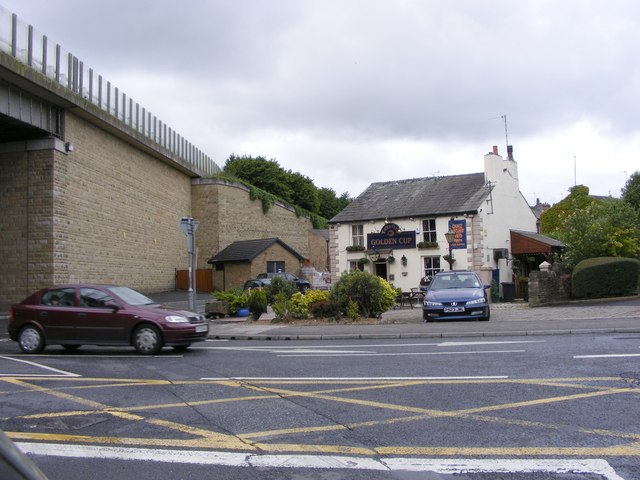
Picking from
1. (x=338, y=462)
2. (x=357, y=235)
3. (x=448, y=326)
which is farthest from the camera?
(x=357, y=235)

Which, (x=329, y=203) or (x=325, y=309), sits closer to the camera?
(x=325, y=309)

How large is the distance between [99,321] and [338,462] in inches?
344

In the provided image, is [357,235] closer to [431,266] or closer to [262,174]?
[431,266]

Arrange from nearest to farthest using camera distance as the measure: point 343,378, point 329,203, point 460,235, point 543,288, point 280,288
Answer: point 343,378 < point 280,288 < point 543,288 < point 460,235 < point 329,203

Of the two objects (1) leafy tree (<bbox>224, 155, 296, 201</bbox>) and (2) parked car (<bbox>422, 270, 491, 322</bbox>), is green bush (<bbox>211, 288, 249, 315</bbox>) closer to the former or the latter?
(2) parked car (<bbox>422, 270, 491, 322</bbox>)

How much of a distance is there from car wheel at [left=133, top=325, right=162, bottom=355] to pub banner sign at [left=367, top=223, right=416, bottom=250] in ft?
73.0

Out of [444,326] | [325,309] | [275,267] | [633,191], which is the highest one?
[633,191]

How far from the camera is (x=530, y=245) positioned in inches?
1293

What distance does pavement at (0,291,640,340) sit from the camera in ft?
44.5

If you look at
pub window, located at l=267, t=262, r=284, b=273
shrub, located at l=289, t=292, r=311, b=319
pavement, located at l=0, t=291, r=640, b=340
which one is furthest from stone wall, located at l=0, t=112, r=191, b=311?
shrub, located at l=289, t=292, r=311, b=319

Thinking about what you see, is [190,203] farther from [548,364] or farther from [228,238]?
[548,364]

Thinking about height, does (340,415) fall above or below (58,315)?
below

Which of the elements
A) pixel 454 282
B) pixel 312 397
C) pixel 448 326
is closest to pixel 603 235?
pixel 454 282

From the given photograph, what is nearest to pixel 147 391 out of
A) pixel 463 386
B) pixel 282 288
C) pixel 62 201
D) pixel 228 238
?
pixel 463 386
